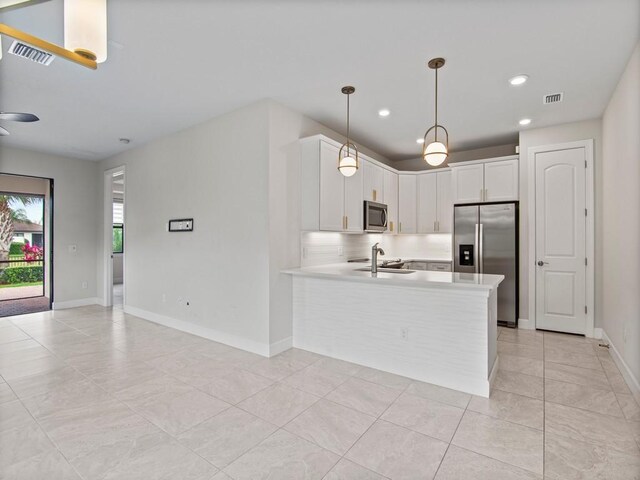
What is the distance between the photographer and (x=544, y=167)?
448 cm

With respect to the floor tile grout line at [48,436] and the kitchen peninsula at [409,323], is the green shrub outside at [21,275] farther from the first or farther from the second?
the kitchen peninsula at [409,323]

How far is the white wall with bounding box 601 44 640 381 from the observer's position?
2658 mm

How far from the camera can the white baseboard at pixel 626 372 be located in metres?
2.59

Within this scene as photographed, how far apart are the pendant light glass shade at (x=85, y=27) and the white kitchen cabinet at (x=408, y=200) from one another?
5.38 m

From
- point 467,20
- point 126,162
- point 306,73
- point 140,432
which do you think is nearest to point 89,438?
point 140,432

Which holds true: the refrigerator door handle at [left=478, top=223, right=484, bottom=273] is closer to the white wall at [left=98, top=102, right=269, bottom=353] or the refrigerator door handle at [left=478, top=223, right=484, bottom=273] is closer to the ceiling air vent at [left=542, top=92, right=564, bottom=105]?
the ceiling air vent at [left=542, top=92, right=564, bottom=105]

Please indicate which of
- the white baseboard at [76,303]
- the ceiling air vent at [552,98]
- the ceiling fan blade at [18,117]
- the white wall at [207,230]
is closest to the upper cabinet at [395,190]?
the white wall at [207,230]

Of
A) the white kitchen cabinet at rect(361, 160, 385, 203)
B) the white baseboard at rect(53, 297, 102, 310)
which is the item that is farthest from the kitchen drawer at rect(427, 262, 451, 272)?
the white baseboard at rect(53, 297, 102, 310)

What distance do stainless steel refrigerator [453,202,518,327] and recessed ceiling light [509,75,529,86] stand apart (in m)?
2.01

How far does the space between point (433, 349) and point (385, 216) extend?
2.72 meters

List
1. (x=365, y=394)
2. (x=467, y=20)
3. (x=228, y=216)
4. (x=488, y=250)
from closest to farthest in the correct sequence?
(x=467, y=20) → (x=365, y=394) → (x=228, y=216) → (x=488, y=250)

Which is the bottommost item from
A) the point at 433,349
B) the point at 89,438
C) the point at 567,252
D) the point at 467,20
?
the point at 89,438

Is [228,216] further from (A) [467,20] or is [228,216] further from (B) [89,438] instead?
(A) [467,20]

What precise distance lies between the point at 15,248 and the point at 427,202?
8.54 meters
